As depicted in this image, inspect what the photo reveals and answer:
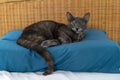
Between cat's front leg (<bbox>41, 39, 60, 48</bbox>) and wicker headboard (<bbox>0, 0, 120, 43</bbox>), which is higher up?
wicker headboard (<bbox>0, 0, 120, 43</bbox>)

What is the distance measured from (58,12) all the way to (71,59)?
3.66 feet

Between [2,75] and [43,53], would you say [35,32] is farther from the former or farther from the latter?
[2,75]

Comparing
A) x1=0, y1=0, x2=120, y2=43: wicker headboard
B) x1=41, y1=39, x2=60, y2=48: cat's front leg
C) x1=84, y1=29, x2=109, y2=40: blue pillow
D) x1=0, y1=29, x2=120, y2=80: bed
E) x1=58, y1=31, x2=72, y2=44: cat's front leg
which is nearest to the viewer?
Result: x1=0, y1=29, x2=120, y2=80: bed

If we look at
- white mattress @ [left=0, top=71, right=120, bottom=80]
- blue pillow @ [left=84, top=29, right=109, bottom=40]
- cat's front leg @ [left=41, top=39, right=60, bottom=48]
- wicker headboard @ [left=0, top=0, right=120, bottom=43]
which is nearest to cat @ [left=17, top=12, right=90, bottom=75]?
cat's front leg @ [left=41, top=39, right=60, bottom=48]

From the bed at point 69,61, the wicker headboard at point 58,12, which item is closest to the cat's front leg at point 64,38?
the bed at point 69,61

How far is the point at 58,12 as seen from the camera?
2.97 meters

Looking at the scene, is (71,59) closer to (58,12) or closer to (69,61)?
(69,61)

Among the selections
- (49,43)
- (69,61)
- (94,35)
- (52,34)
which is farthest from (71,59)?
(94,35)

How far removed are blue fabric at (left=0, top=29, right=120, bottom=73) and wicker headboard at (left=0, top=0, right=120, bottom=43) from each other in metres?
0.95

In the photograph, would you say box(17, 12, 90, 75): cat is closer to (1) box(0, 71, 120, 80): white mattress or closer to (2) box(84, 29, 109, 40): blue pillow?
(2) box(84, 29, 109, 40): blue pillow

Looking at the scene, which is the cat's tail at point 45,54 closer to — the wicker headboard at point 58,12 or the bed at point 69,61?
the bed at point 69,61

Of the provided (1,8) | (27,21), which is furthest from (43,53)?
(1,8)

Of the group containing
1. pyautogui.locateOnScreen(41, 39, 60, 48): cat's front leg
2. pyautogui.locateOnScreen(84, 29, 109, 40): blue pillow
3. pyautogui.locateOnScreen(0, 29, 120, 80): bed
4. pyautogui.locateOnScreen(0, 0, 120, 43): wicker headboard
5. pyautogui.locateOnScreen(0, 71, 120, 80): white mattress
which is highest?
pyautogui.locateOnScreen(0, 0, 120, 43): wicker headboard

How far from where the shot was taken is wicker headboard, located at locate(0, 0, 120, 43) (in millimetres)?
2916
